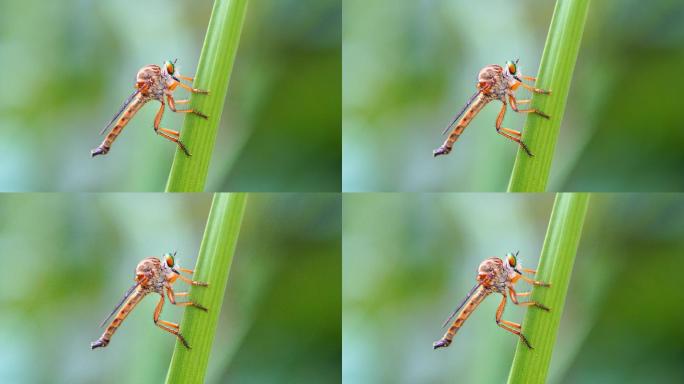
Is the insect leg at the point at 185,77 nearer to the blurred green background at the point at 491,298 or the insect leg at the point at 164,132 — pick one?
the insect leg at the point at 164,132

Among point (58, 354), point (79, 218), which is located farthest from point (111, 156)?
point (58, 354)

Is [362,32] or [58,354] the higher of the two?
[362,32]

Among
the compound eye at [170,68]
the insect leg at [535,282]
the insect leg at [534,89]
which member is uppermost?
the insect leg at [534,89]

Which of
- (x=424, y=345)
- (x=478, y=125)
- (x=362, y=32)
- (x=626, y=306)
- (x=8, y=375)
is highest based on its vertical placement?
(x=362, y=32)

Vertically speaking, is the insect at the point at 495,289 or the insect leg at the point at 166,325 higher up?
the insect at the point at 495,289

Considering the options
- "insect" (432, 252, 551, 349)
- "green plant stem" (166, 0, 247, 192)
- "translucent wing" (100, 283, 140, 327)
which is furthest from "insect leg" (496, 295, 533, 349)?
"translucent wing" (100, 283, 140, 327)

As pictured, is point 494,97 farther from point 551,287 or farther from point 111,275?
point 111,275

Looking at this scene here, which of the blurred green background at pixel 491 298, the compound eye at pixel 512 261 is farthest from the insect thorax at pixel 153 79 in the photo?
the compound eye at pixel 512 261

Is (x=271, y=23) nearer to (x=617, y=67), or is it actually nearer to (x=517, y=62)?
(x=517, y=62)
